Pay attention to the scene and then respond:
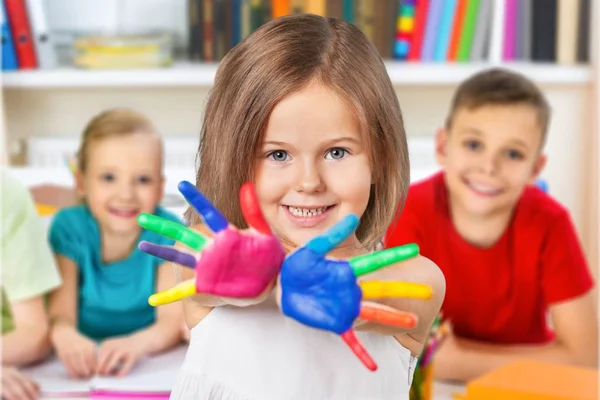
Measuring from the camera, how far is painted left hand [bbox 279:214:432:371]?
562 millimetres

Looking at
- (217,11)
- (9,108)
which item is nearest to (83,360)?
(217,11)

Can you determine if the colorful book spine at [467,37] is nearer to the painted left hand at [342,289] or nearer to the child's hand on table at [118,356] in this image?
the child's hand on table at [118,356]

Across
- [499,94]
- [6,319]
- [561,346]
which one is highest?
[499,94]

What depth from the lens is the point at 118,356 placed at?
4.34ft

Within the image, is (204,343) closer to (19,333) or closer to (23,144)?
(19,333)

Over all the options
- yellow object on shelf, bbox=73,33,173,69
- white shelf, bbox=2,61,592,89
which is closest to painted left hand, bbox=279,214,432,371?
white shelf, bbox=2,61,592,89

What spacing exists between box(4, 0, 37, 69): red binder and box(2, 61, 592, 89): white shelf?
Result: 4cm

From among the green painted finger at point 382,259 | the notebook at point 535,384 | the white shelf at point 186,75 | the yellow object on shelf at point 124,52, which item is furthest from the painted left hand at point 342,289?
the yellow object on shelf at point 124,52

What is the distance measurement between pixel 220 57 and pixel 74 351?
3.69 feet

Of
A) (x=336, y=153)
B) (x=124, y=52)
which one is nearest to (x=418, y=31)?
(x=124, y=52)

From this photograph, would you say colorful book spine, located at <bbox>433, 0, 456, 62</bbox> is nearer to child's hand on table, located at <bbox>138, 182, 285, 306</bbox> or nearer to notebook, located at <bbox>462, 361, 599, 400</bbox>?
notebook, located at <bbox>462, 361, 599, 400</bbox>

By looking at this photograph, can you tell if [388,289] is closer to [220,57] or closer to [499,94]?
[499,94]

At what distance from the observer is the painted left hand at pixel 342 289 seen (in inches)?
22.1

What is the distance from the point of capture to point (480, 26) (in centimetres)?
224
